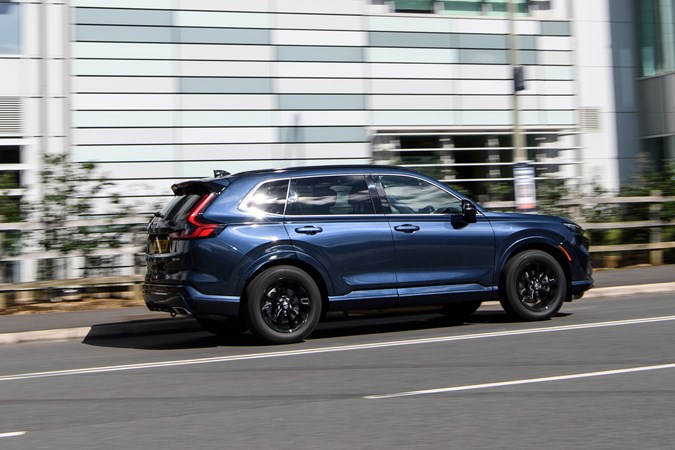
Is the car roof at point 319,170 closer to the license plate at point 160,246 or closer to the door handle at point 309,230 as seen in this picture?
the door handle at point 309,230

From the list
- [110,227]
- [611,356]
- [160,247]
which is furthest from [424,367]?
[110,227]

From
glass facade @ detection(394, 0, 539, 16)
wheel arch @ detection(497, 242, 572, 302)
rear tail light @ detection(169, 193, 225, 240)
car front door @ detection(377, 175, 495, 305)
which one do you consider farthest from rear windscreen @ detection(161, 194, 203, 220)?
glass facade @ detection(394, 0, 539, 16)

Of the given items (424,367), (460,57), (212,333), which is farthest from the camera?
(460,57)

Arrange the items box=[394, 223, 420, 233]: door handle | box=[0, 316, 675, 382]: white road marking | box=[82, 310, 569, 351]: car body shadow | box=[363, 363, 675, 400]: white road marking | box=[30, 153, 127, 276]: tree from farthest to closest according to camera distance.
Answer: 1. box=[30, 153, 127, 276]: tree
2. box=[82, 310, 569, 351]: car body shadow
3. box=[394, 223, 420, 233]: door handle
4. box=[0, 316, 675, 382]: white road marking
5. box=[363, 363, 675, 400]: white road marking

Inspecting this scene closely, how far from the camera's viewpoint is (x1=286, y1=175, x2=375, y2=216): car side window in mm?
9977

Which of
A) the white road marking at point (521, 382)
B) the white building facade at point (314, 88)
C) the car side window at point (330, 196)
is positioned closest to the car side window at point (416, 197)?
the car side window at point (330, 196)

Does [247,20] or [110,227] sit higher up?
[247,20]

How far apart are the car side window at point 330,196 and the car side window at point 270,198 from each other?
8 cm

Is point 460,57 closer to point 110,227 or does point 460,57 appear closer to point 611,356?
point 110,227

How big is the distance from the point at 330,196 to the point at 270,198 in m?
0.64

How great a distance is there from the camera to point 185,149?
1889cm

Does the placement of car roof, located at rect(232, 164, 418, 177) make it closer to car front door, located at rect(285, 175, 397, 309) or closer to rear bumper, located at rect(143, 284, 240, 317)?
car front door, located at rect(285, 175, 397, 309)

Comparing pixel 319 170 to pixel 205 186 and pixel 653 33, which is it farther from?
pixel 653 33

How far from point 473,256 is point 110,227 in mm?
6272
